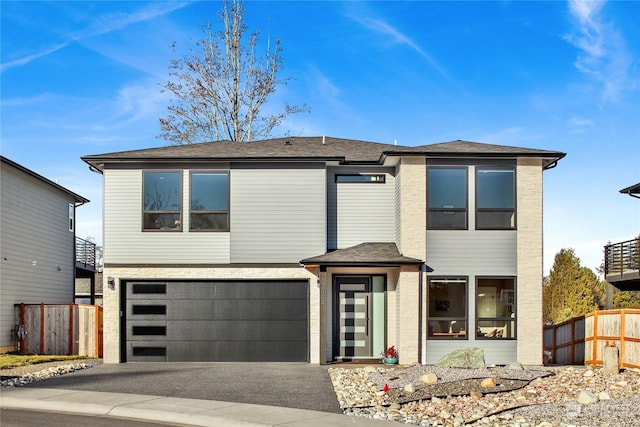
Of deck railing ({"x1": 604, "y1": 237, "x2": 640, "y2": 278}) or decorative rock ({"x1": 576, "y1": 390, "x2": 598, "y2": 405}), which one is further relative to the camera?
deck railing ({"x1": 604, "y1": 237, "x2": 640, "y2": 278})

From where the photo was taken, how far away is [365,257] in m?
16.4

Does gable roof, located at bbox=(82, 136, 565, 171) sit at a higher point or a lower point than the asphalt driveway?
A: higher

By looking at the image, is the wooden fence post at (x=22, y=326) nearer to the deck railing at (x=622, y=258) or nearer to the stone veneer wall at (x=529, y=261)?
the stone veneer wall at (x=529, y=261)

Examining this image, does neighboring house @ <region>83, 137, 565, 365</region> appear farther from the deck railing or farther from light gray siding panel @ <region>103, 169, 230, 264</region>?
the deck railing

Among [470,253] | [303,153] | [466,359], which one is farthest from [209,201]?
[466,359]

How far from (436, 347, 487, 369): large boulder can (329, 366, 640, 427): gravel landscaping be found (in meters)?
0.46

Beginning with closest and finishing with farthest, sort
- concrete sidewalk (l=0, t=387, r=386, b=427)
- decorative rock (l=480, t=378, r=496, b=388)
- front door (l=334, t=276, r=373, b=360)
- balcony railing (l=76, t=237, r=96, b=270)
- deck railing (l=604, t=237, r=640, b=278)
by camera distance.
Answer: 1. concrete sidewalk (l=0, t=387, r=386, b=427)
2. decorative rock (l=480, t=378, r=496, b=388)
3. front door (l=334, t=276, r=373, b=360)
4. deck railing (l=604, t=237, r=640, b=278)
5. balcony railing (l=76, t=237, r=96, b=270)

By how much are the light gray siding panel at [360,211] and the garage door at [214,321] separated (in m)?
1.90

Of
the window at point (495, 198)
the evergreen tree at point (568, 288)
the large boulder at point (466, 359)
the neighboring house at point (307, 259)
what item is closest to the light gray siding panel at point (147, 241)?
the neighboring house at point (307, 259)

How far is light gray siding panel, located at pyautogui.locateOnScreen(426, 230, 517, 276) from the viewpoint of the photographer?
1645cm

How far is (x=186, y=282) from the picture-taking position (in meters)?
17.0

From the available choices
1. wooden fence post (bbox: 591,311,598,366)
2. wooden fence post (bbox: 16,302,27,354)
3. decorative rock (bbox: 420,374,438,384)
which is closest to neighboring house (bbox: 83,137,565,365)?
wooden fence post (bbox: 591,311,598,366)

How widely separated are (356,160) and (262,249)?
358 centimetres

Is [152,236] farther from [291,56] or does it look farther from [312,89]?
[291,56]
